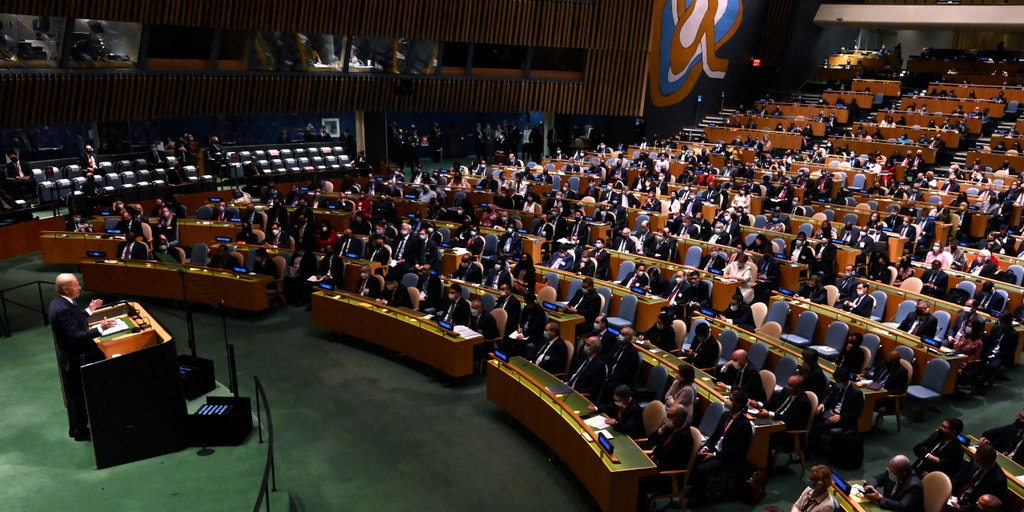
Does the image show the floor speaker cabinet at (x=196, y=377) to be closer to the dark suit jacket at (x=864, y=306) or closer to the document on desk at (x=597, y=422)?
the document on desk at (x=597, y=422)

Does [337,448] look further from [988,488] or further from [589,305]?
[988,488]

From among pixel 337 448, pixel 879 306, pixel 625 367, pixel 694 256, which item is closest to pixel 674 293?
pixel 694 256

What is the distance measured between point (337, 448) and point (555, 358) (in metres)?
2.77

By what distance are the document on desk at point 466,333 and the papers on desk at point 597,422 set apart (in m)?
2.65

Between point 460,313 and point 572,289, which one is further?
point 572,289

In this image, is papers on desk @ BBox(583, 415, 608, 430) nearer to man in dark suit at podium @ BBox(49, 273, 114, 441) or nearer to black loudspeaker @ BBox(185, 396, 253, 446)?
black loudspeaker @ BBox(185, 396, 253, 446)

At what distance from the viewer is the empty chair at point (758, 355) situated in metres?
9.20

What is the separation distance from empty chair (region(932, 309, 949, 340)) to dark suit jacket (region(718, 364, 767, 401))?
377cm

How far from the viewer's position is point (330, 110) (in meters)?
23.7

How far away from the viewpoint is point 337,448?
8438mm

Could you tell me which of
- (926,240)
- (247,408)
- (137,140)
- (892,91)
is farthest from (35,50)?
(892,91)

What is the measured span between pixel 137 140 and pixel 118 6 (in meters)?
6.82

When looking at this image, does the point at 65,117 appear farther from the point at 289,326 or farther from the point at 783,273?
Answer: the point at 783,273

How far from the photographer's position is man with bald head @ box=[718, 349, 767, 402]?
8398 millimetres
